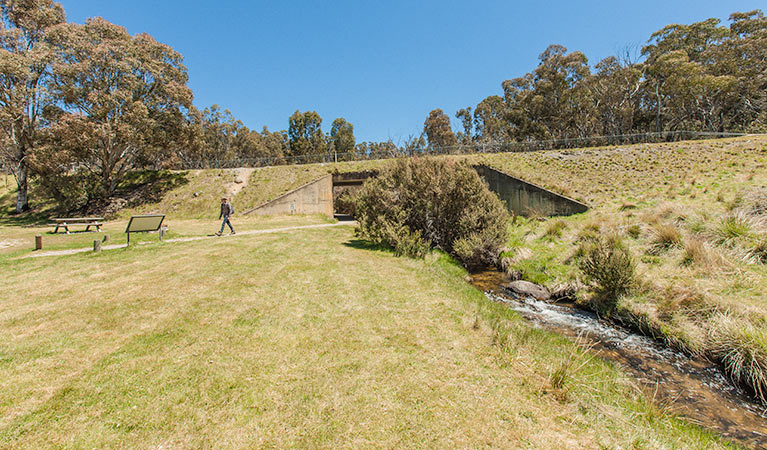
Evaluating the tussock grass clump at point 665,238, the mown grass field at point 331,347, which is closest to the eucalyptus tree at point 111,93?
the mown grass field at point 331,347

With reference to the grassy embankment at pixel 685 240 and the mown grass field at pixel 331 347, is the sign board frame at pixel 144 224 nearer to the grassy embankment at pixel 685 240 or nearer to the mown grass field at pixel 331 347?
the mown grass field at pixel 331 347

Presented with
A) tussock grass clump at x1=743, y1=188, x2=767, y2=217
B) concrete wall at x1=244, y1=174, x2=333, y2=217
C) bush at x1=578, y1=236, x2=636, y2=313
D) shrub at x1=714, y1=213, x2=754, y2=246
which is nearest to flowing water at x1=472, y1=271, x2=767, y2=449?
bush at x1=578, y1=236, x2=636, y2=313

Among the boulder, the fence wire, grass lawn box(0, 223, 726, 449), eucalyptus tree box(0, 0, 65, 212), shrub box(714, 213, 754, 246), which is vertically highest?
eucalyptus tree box(0, 0, 65, 212)

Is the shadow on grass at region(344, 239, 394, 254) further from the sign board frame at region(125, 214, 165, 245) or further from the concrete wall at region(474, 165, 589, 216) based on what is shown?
the concrete wall at region(474, 165, 589, 216)

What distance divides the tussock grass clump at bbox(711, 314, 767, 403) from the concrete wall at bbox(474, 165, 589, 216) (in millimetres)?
12551

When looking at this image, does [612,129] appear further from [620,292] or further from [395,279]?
[395,279]

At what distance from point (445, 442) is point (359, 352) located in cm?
180

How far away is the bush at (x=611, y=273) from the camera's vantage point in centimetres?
776

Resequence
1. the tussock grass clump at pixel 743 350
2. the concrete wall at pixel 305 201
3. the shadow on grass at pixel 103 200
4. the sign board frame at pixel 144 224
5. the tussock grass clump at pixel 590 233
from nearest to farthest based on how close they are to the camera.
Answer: the tussock grass clump at pixel 743 350 < the sign board frame at pixel 144 224 < the tussock grass clump at pixel 590 233 < the shadow on grass at pixel 103 200 < the concrete wall at pixel 305 201

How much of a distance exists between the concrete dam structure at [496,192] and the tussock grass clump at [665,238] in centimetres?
708

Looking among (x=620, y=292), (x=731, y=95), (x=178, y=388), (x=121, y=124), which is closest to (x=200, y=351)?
(x=178, y=388)

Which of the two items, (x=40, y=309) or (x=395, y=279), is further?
(x=395, y=279)

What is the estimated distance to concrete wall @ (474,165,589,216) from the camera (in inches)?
707

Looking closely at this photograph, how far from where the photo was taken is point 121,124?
22172 millimetres
